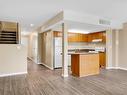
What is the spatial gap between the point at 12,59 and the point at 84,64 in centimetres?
315

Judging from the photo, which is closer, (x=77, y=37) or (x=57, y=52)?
(x=57, y=52)

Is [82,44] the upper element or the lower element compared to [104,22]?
lower

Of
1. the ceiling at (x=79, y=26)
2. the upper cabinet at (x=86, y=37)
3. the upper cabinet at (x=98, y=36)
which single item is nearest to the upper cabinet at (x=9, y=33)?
the ceiling at (x=79, y=26)

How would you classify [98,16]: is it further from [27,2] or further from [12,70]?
[12,70]

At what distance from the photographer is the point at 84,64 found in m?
5.08

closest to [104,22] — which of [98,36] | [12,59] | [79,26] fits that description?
[79,26]

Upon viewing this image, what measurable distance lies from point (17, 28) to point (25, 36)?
731cm

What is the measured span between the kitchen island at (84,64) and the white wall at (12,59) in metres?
2.32

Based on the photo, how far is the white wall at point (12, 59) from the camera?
16.4 feet

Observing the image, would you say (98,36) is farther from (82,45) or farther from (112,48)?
(82,45)

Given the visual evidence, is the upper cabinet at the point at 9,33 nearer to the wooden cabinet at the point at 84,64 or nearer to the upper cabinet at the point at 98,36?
the wooden cabinet at the point at 84,64

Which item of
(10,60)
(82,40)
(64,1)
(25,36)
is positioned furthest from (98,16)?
(25,36)

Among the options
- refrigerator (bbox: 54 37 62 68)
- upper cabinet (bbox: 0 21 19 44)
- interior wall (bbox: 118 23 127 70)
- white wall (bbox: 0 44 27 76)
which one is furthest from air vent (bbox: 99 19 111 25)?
upper cabinet (bbox: 0 21 19 44)

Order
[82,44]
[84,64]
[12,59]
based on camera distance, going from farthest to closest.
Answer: [82,44], [12,59], [84,64]
